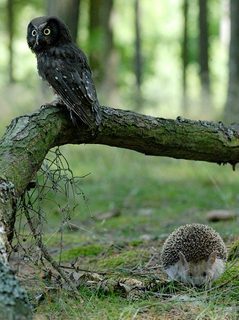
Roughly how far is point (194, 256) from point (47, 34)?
1.97m

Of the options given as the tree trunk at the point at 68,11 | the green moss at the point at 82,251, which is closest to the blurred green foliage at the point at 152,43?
the tree trunk at the point at 68,11

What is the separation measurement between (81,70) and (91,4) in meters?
19.4

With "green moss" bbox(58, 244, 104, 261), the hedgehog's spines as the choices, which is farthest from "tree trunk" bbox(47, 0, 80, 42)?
the hedgehog's spines

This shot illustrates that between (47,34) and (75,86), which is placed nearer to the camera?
(75,86)

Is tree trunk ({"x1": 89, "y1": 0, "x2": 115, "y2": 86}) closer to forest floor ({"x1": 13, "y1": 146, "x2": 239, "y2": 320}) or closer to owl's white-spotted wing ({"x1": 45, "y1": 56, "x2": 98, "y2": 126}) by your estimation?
forest floor ({"x1": 13, "y1": 146, "x2": 239, "y2": 320})

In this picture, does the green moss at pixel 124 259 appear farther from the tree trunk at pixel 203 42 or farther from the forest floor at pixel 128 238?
the tree trunk at pixel 203 42

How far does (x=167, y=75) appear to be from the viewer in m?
49.0

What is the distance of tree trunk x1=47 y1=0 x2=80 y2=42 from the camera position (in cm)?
1397

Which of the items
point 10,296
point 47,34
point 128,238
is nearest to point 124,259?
point 128,238

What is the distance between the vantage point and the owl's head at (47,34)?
5395 mm

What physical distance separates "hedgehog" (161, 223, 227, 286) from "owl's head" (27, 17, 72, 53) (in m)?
1.70

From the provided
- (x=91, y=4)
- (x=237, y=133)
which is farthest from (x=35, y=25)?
(x=91, y=4)

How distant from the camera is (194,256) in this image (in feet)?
16.9

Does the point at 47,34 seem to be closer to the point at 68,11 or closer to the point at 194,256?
the point at 194,256
